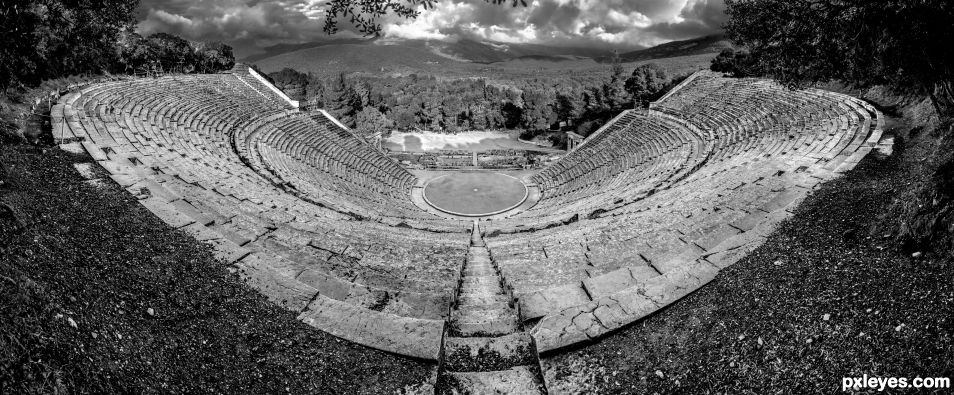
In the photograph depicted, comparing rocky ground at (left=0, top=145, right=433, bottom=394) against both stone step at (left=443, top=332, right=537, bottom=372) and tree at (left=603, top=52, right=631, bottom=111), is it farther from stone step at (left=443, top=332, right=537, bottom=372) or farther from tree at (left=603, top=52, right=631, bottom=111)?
tree at (left=603, top=52, right=631, bottom=111)

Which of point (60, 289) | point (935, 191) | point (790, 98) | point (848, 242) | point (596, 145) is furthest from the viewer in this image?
point (596, 145)

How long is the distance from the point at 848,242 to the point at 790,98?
23473 mm

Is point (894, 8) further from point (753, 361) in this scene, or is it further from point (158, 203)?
point (158, 203)

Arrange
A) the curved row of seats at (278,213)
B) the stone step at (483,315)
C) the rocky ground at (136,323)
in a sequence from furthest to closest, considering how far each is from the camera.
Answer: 1. the stone step at (483,315)
2. the curved row of seats at (278,213)
3. the rocky ground at (136,323)

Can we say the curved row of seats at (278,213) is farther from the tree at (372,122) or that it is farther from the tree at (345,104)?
the tree at (345,104)

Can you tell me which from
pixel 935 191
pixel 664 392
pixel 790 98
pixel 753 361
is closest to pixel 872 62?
pixel 935 191

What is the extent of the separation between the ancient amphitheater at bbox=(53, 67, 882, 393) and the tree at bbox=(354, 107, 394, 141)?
36025 millimetres

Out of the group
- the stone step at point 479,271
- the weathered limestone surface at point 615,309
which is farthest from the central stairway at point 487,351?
the stone step at point 479,271

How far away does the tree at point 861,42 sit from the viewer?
6.43 metres

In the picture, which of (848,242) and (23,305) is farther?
(848,242)

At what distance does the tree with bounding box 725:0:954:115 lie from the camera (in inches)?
253

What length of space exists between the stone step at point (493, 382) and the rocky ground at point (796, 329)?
1.01 feet

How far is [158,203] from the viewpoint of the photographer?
1112 centimetres

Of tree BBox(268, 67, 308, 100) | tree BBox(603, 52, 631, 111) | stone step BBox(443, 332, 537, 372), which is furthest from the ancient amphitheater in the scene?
tree BBox(268, 67, 308, 100)
